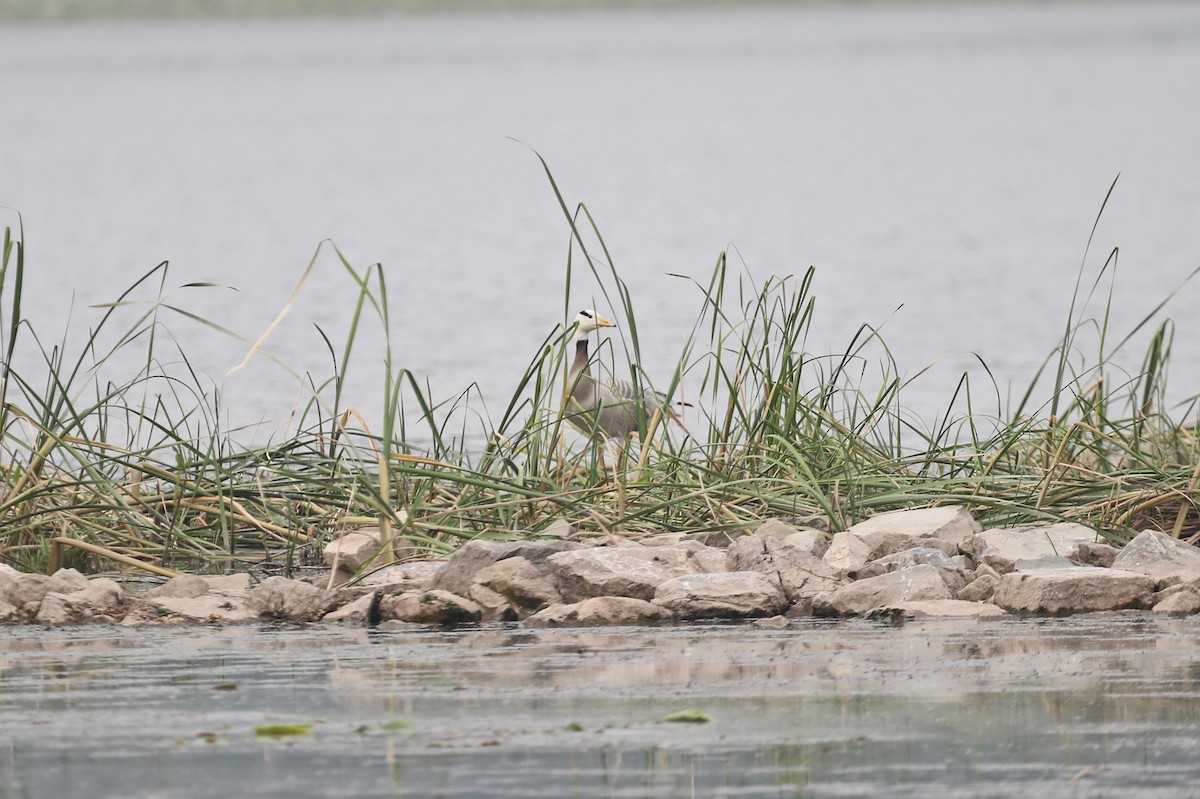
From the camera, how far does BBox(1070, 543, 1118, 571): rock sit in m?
7.12

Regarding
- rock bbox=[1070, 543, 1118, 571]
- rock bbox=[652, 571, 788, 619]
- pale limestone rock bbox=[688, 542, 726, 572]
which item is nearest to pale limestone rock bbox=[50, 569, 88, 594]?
rock bbox=[652, 571, 788, 619]

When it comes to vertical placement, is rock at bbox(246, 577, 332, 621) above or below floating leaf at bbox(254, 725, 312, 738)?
above

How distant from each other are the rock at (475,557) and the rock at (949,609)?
1.17 metres

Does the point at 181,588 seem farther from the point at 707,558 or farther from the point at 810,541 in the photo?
the point at 810,541

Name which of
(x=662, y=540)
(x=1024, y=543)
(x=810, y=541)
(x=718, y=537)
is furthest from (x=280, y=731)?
(x=1024, y=543)

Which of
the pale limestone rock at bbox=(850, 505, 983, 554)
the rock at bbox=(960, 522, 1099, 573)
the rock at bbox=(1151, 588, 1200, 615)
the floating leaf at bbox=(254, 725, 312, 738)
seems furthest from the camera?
the pale limestone rock at bbox=(850, 505, 983, 554)

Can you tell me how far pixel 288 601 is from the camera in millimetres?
6754

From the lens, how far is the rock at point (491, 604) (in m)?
6.73

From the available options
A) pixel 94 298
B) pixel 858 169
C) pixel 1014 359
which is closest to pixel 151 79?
pixel 858 169

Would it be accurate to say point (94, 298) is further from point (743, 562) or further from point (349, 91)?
point (349, 91)

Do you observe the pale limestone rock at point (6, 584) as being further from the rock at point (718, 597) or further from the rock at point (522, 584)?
the rock at point (718, 597)

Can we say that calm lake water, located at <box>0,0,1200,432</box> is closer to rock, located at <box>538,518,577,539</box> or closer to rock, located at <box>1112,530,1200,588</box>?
rock, located at <box>538,518,577,539</box>

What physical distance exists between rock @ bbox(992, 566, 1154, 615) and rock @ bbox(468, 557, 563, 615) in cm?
147

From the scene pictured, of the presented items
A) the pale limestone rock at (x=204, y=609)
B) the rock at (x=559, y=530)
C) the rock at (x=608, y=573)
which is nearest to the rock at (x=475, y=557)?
the rock at (x=608, y=573)
